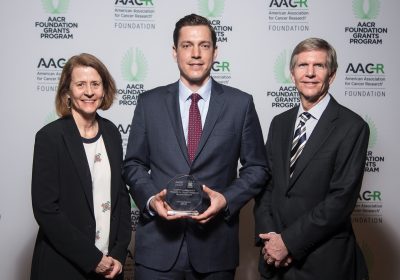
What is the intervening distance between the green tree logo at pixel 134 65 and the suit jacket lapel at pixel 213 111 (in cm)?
148

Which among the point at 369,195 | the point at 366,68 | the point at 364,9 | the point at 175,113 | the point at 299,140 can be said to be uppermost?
the point at 364,9

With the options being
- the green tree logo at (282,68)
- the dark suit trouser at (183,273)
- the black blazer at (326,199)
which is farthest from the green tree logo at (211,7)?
the dark suit trouser at (183,273)

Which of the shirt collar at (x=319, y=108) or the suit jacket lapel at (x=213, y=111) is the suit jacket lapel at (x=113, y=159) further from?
the shirt collar at (x=319, y=108)

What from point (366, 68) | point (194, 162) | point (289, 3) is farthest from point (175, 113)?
point (366, 68)

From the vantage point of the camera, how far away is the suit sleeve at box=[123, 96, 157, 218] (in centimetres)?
236

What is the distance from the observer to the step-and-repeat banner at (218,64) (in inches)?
152

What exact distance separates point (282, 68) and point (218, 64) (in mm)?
505

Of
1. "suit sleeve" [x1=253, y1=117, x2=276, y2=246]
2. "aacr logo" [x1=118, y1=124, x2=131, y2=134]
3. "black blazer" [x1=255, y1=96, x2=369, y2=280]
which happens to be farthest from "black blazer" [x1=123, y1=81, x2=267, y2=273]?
"aacr logo" [x1=118, y1=124, x2=131, y2=134]

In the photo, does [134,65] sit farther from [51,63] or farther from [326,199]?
[326,199]

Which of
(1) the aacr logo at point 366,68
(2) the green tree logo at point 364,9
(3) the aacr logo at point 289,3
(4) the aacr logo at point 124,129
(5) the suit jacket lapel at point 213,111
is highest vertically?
(3) the aacr logo at point 289,3

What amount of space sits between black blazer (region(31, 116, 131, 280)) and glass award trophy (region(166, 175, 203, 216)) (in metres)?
0.38

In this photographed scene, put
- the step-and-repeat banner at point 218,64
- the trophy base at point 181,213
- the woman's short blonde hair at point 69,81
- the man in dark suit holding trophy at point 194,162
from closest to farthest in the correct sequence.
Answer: the trophy base at point 181,213 < the man in dark suit holding trophy at point 194,162 < the woman's short blonde hair at point 69,81 < the step-and-repeat banner at point 218,64

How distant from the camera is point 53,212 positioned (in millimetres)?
2260

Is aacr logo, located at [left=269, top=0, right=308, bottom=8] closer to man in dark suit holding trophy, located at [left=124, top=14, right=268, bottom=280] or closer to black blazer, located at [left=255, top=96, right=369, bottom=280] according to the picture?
man in dark suit holding trophy, located at [left=124, top=14, right=268, bottom=280]
